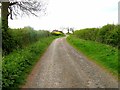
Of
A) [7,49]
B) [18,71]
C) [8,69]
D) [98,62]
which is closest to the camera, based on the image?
[8,69]

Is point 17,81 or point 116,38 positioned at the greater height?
point 116,38

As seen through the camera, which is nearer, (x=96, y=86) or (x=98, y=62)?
(x=96, y=86)

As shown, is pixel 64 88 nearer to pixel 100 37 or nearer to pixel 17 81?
pixel 17 81

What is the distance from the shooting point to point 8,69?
36.9 feet

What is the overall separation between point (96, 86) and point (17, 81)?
3.29m

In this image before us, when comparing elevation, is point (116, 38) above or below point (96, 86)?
above

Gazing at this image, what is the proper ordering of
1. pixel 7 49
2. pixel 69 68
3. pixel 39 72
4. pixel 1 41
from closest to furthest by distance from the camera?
pixel 39 72, pixel 69 68, pixel 1 41, pixel 7 49

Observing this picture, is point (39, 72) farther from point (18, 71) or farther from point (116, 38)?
point (116, 38)

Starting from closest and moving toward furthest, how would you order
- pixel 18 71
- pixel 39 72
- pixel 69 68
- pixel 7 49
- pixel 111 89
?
pixel 111 89
pixel 18 71
pixel 39 72
pixel 69 68
pixel 7 49

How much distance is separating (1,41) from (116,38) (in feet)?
31.5

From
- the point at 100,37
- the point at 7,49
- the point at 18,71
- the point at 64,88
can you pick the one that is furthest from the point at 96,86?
the point at 100,37

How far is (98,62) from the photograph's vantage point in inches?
613

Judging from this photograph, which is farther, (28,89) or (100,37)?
(100,37)

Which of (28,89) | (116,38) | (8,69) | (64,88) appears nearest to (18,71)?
(8,69)
